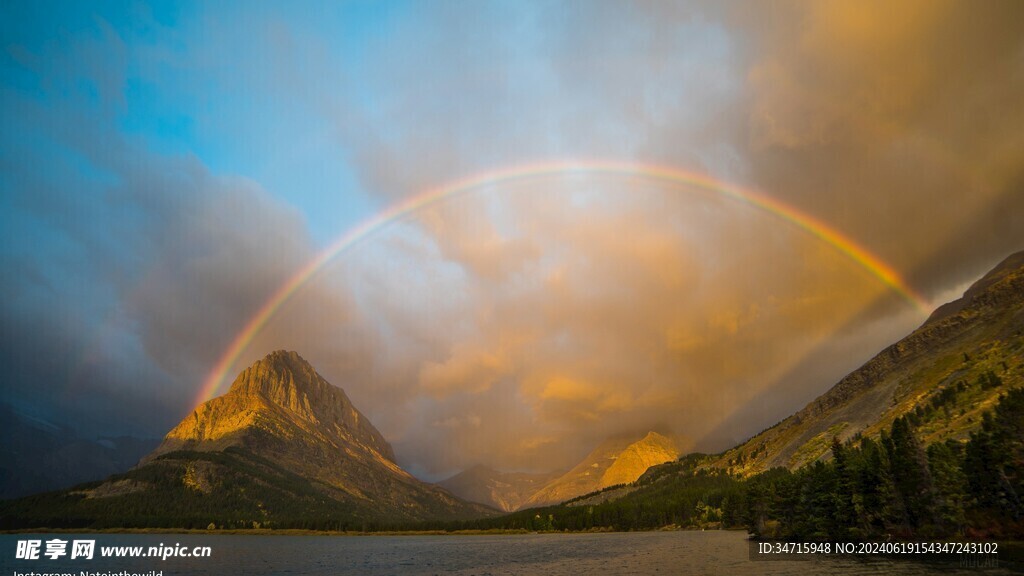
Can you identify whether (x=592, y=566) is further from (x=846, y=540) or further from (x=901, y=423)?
(x=901, y=423)

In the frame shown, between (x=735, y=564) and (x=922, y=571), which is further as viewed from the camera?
(x=735, y=564)

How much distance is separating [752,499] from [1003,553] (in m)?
107

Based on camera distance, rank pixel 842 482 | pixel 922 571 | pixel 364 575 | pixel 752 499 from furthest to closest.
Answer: pixel 752 499
pixel 842 482
pixel 364 575
pixel 922 571

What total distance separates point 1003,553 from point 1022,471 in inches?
744

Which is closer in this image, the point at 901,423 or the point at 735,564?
the point at 735,564

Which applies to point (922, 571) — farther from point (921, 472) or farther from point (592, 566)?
point (592, 566)

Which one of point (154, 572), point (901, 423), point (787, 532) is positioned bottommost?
point (787, 532)

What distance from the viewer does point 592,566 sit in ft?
360

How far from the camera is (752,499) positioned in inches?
7234

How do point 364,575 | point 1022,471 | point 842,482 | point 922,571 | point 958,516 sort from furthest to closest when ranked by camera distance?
point 842,482 → point 364,575 → point 958,516 → point 1022,471 → point 922,571

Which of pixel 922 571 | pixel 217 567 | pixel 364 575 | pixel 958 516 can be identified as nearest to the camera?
pixel 922 571

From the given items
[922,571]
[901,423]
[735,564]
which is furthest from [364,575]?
[901,423]

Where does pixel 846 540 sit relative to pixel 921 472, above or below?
below

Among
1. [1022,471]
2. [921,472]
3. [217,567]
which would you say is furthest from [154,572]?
[1022,471]
